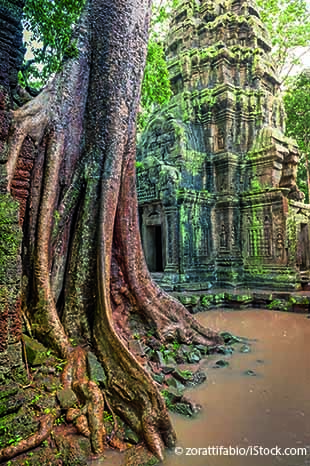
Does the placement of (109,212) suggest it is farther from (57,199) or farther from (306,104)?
(306,104)

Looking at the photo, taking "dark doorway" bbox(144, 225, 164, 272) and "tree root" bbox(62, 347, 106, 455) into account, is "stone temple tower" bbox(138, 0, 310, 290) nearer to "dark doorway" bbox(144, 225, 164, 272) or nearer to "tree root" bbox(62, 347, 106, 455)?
"dark doorway" bbox(144, 225, 164, 272)

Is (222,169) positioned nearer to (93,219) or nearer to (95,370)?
(93,219)

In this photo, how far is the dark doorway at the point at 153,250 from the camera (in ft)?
35.4

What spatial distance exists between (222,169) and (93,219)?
7.66 metres

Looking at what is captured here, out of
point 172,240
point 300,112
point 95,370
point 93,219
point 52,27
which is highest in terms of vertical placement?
point 300,112

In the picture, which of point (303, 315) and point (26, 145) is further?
point (303, 315)

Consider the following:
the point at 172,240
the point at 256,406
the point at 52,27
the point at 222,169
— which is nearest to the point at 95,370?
the point at 256,406

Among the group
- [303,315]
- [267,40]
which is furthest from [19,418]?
[267,40]

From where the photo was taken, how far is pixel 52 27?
3.72m

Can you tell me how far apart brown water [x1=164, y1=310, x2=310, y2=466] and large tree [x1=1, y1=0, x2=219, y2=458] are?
0.35 meters

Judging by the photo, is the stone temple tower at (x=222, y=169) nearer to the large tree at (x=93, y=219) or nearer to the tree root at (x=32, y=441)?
the large tree at (x=93, y=219)

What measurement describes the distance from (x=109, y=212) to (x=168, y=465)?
2235 mm

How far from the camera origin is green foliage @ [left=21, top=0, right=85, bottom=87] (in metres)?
3.55

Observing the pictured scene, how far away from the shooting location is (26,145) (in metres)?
3.00
